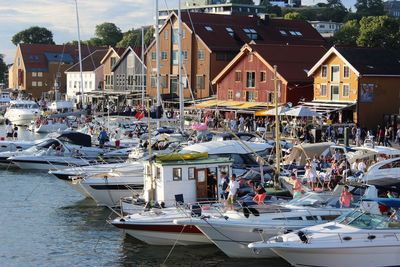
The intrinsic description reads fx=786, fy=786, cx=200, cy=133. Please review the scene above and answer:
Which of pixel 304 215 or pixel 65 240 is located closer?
pixel 304 215

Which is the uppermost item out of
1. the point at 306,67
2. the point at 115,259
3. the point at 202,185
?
the point at 306,67

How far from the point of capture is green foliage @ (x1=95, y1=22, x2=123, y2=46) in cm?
16602

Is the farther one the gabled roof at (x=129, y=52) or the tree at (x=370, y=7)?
the tree at (x=370, y=7)

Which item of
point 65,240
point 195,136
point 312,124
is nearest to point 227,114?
point 312,124

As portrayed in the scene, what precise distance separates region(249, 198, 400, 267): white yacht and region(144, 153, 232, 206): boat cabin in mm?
6487

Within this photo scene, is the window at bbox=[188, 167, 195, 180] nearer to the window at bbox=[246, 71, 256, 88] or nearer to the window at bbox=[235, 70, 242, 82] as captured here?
the window at bbox=[246, 71, 256, 88]

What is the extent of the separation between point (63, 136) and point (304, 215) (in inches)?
1074

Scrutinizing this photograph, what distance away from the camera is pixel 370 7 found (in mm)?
189125

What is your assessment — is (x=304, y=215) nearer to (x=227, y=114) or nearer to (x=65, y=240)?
(x=65, y=240)

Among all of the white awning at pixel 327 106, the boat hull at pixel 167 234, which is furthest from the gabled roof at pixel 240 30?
the boat hull at pixel 167 234

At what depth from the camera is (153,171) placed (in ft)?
101

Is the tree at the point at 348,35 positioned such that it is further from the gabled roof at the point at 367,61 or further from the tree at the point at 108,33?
the tree at the point at 108,33

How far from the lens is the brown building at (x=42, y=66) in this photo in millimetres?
126562

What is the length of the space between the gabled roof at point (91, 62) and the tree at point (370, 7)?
267ft
